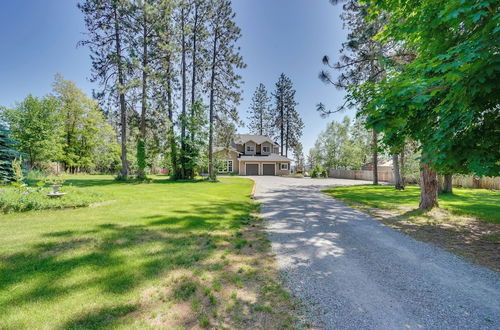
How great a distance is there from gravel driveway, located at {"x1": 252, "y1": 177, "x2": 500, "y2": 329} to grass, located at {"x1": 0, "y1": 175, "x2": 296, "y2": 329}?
1.39 feet

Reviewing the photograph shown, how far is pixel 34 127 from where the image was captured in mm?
20516

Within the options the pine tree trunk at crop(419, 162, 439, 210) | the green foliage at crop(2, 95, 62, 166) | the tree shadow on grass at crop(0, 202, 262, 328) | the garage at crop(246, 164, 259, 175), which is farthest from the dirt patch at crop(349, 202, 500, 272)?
the green foliage at crop(2, 95, 62, 166)

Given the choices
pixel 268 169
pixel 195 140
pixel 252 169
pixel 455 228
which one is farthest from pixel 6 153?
pixel 268 169

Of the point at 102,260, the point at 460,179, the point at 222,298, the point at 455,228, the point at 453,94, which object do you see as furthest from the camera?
the point at 460,179

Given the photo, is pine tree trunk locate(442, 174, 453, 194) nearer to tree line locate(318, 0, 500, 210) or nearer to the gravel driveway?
tree line locate(318, 0, 500, 210)

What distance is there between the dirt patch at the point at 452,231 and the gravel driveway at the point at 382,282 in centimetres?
44

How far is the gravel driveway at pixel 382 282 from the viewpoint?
220 cm

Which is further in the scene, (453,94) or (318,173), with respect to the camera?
(318,173)

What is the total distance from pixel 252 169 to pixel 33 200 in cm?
3043

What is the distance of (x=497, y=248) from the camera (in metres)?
4.23

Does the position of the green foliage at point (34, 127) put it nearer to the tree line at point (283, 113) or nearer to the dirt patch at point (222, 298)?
the dirt patch at point (222, 298)

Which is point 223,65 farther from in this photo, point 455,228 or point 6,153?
point 455,228

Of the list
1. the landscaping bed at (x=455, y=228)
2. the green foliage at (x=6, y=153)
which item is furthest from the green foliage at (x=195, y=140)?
the landscaping bed at (x=455, y=228)

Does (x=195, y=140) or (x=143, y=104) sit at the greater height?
(x=143, y=104)
